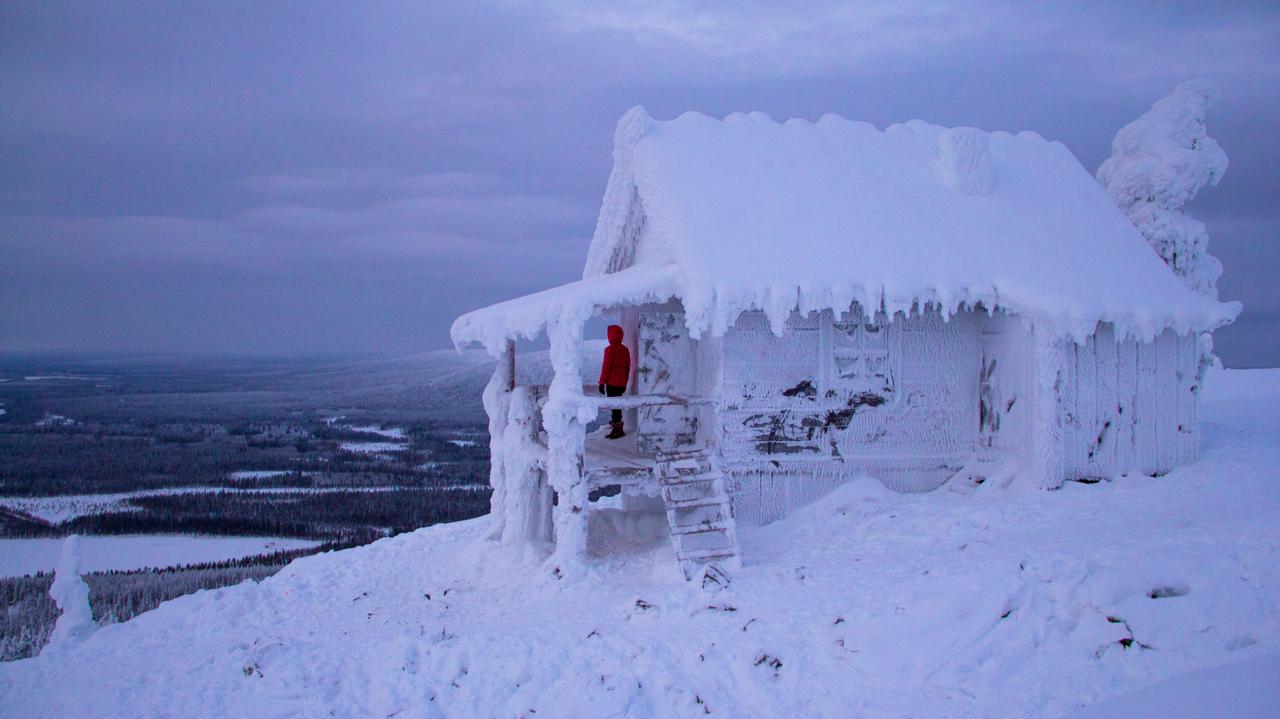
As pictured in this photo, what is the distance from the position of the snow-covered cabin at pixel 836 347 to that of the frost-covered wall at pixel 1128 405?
0.10 ft

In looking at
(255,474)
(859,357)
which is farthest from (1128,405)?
(255,474)

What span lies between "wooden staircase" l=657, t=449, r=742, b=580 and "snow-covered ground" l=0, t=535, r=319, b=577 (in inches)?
793

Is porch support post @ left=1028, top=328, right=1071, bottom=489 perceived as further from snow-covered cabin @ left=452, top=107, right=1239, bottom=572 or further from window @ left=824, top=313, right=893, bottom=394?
window @ left=824, top=313, right=893, bottom=394

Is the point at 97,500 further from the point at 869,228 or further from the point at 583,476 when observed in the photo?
the point at 869,228

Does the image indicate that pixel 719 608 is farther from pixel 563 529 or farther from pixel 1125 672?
pixel 1125 672

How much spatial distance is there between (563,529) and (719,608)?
8.23 ft

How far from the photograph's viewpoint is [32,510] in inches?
1361

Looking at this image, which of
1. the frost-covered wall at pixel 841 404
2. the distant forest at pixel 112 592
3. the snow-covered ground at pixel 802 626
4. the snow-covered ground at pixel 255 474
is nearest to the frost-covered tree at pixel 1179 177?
the snow-covered ground at pixel 802 626

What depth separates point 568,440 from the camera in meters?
10.1

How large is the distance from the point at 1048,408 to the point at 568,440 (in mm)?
6383

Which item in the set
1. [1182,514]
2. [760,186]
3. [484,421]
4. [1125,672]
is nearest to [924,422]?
[1182,514]

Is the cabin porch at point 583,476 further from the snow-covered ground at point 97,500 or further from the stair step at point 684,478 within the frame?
the snow-covered ground at point 97,500

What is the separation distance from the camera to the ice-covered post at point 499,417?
12.5 m

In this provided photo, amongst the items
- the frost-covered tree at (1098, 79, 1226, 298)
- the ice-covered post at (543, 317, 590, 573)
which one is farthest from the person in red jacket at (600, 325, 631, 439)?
the frost-covered tree at (1098, 79, 1226, 298)
